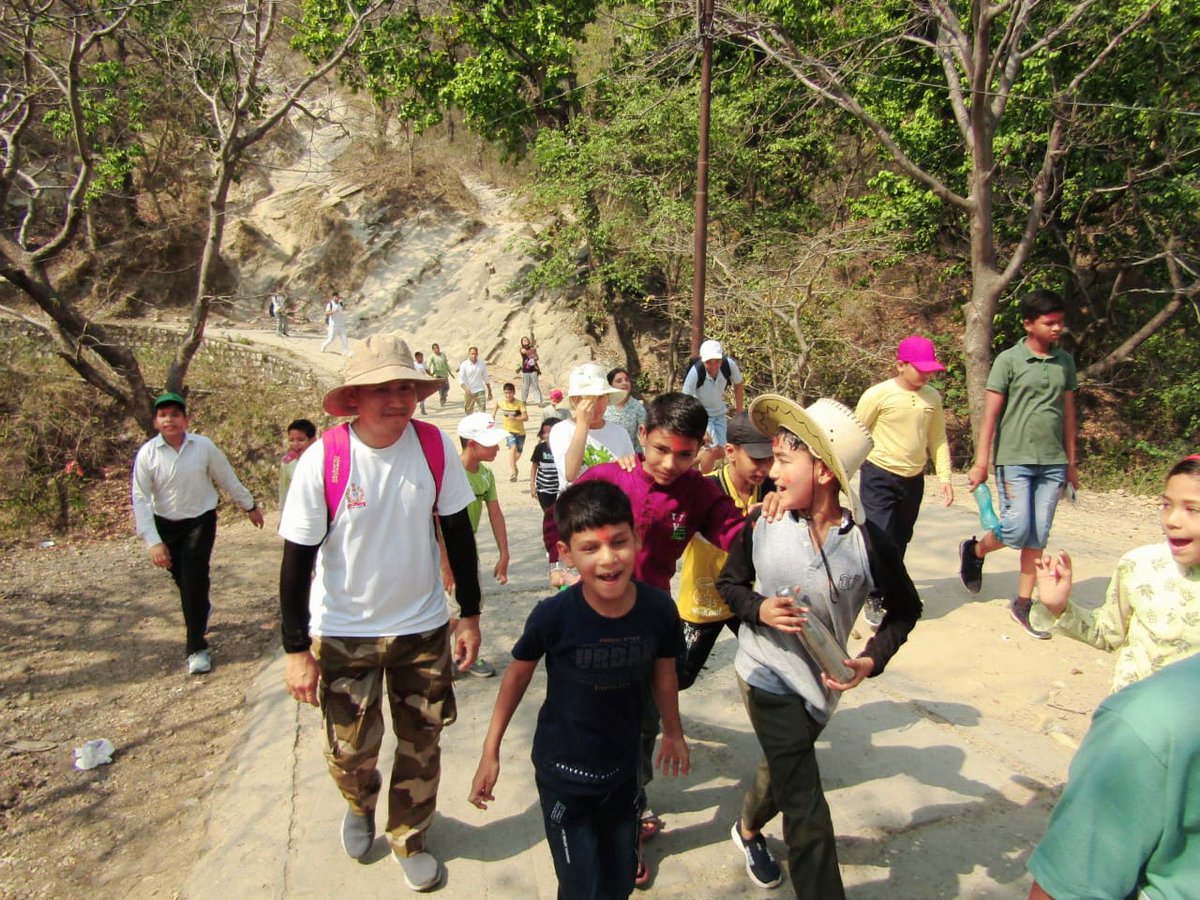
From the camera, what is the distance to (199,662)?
5.06 metres

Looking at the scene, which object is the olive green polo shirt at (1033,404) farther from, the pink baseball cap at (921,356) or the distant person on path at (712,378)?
the distant person on path at (712,378)

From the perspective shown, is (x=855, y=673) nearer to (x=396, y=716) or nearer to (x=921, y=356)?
(x=396, y=716)

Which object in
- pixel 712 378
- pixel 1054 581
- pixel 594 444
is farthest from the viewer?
pixel 712 378

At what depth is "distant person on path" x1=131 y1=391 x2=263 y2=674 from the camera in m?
4.41

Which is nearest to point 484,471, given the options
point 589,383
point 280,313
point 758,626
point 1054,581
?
point 589,383

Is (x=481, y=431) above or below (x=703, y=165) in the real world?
below

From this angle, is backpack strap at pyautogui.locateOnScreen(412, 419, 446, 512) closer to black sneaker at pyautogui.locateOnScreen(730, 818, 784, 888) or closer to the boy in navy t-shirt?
the boy in navy t-shirt

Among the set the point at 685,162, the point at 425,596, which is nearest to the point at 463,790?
the point at 425,596

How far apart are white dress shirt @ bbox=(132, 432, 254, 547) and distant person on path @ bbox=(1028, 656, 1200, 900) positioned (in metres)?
4.52

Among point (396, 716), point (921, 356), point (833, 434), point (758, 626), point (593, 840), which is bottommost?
point (593, 840)

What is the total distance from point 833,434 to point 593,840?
1.34 meters

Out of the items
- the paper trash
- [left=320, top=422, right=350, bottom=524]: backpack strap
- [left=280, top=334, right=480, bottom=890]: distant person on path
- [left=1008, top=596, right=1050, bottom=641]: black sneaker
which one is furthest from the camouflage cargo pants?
[left=1008, top=596, right=1050, bottom=641]: black sneaker

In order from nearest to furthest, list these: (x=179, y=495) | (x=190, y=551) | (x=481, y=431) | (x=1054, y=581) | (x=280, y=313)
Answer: (x=1054, y=581)
(x=481, y=431)
(x=179, y=495)
(x=190, y=551)
(x=280, y=313)

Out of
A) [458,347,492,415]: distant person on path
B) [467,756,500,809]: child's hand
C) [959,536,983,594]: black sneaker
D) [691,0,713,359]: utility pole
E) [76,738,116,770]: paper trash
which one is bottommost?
[76,738,116,770]: paper trash
